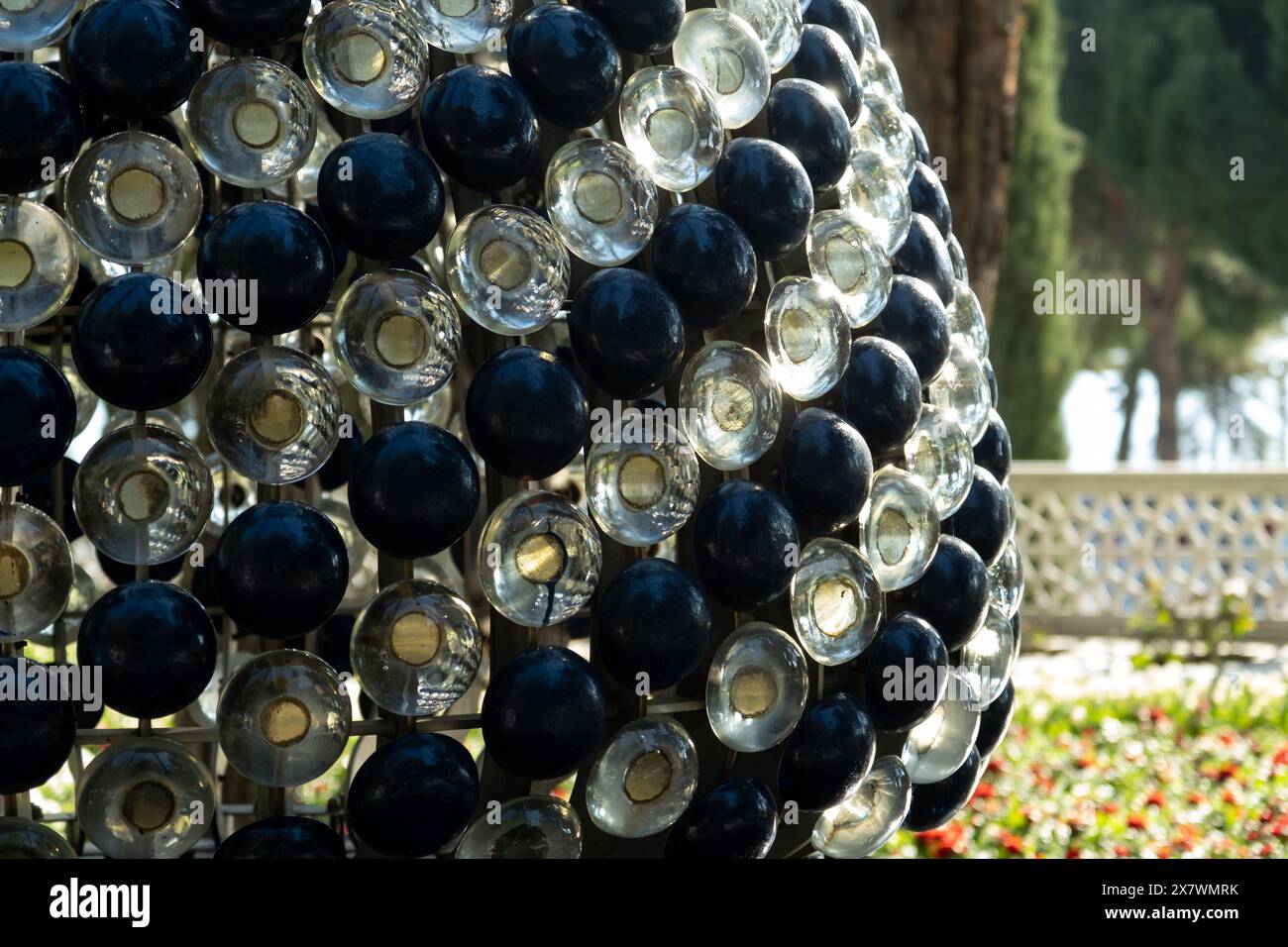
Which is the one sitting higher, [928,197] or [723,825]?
[928,197]

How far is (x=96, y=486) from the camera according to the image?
191 cm

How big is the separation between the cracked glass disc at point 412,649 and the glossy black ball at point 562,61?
2.35ft

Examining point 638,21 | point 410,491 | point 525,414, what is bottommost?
point 410,491

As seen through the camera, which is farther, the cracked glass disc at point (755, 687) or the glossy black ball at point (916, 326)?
the glossy black ball at point (916, 326)

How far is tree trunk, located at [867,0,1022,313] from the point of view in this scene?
547 cm

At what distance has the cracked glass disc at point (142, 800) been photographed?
193 cm

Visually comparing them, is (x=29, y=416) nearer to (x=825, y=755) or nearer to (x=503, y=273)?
(x=503, y=273)

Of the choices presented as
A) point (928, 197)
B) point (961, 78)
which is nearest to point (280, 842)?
point (928, 197)

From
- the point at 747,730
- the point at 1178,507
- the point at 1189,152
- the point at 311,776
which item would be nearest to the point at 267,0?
the point at 311,776

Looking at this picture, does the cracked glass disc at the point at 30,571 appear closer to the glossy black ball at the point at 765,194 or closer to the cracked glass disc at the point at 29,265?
the cracked glass disc at the point at 29,265

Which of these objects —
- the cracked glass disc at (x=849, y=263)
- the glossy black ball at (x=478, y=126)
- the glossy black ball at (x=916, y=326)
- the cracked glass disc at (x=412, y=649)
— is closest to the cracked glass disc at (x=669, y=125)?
the glossy black ball at (x=478, y=126)

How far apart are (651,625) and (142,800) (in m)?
0.73

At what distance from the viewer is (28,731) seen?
6.24ft

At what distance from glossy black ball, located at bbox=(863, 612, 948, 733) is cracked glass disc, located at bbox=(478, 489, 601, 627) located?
0.61m
